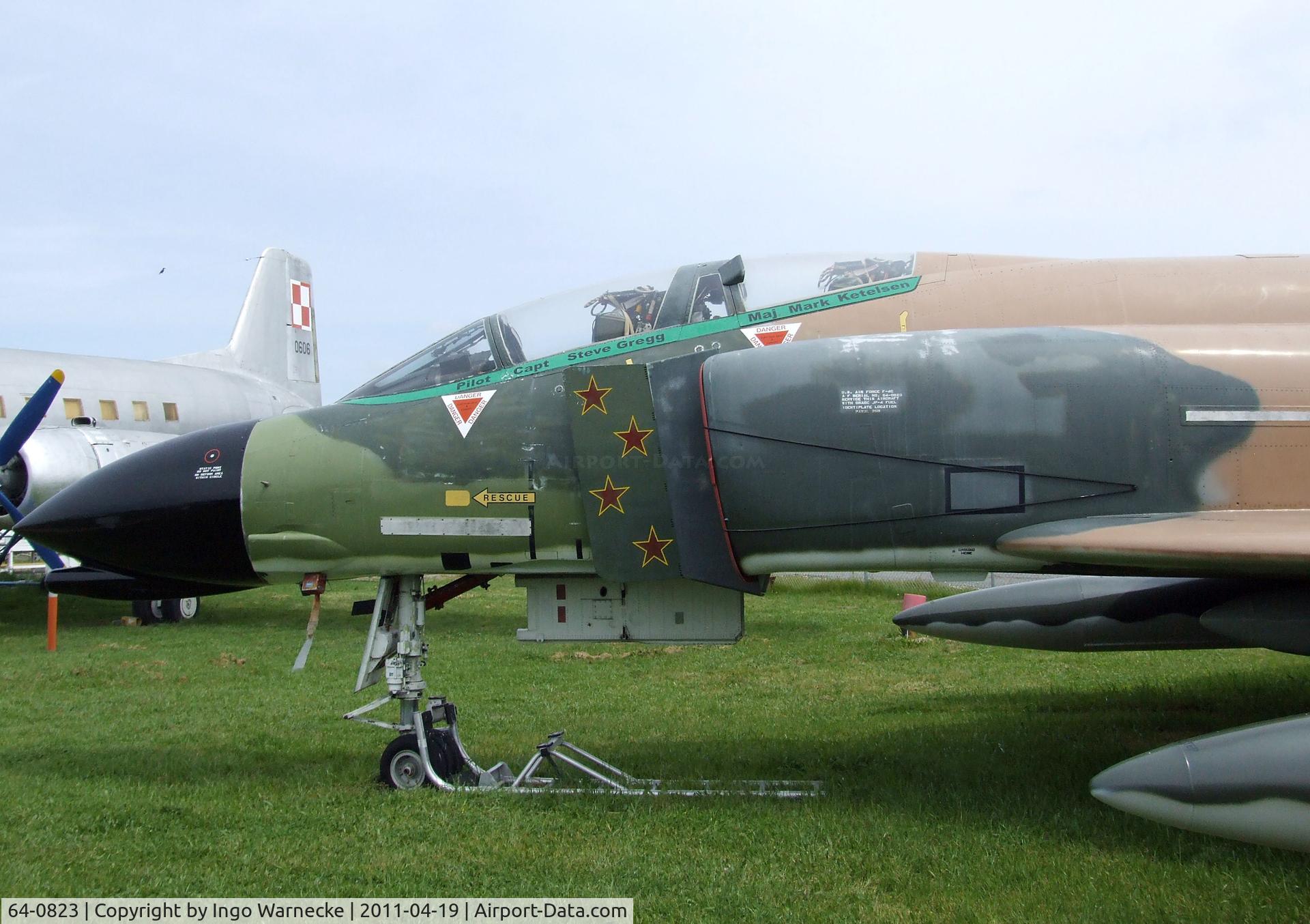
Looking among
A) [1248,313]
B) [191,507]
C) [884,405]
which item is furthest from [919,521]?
[191,507]

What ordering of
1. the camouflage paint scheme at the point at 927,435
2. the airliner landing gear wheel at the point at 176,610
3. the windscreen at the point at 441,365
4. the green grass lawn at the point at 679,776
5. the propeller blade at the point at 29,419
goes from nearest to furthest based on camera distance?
the green grass lawn at the point at 679,776, the camouflage paint scheme at the point at 927,435, the windscreen at the point at 441,365, the propeller blade at the point at 29,419, the airliner landing gear wheel at the point at 176,610

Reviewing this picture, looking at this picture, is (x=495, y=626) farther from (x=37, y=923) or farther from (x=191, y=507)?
(x=37, y=923)

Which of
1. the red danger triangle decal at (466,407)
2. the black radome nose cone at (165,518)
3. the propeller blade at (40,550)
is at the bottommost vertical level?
the propeller blade at (40,550)

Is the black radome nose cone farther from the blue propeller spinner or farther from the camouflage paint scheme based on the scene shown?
the blue propeller spinner

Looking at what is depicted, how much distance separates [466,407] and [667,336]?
1.30 metres

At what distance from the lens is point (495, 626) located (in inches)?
647

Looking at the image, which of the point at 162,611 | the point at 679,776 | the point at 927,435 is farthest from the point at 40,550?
the point at 927,435

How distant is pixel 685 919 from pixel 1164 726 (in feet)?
17.8

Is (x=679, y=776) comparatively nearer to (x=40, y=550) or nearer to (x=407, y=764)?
(x=407, y=764)

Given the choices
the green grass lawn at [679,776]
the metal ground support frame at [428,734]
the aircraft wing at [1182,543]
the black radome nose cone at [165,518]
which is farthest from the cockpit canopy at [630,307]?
the green grass lawn at [679,776]

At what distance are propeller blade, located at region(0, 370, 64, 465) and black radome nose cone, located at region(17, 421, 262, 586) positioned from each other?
26.8ft

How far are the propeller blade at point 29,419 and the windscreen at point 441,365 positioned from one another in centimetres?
897

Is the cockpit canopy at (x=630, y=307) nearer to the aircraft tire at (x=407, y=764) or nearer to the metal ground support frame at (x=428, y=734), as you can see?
the metal ground support frame at (x=428, y=734)

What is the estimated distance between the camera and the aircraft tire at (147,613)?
1766 cm
